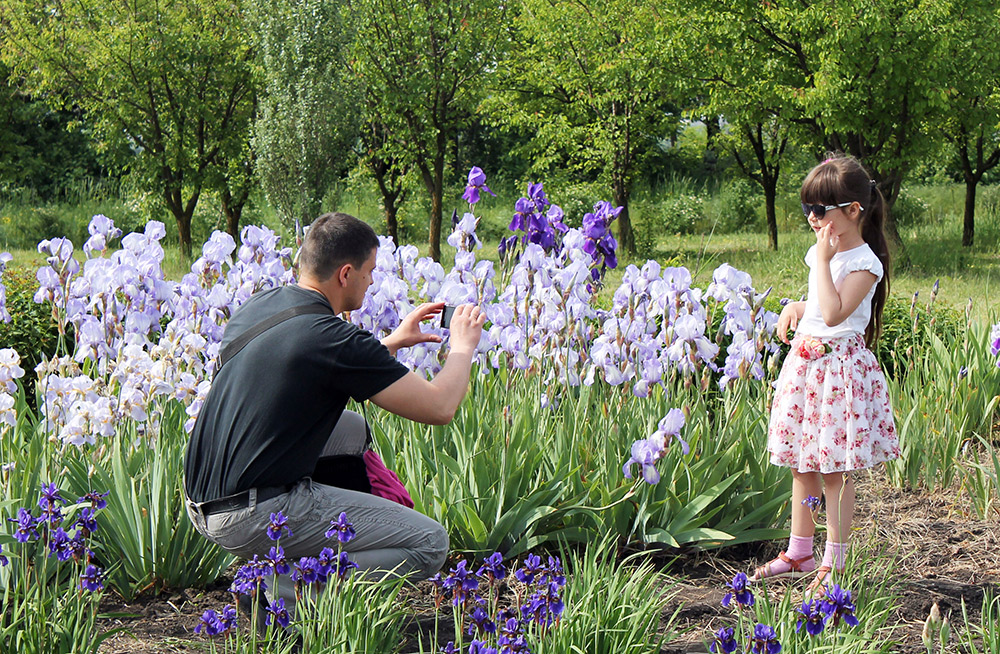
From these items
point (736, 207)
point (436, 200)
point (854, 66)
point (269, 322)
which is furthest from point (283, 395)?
point (736, 207)

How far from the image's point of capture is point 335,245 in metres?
2.52

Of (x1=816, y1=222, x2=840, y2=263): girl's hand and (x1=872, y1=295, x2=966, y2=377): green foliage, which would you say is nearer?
(x1=816, y1=222, x2=840, y2=263): girl's hand

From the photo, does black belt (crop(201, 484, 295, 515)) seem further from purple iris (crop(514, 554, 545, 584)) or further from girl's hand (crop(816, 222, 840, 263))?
girl's hand (crop(816, 222, 840, 263))

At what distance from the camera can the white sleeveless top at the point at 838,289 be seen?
2967mm

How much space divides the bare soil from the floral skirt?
280mm

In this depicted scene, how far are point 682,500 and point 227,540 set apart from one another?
1.60 m

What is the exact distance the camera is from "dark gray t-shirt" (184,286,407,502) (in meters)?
2.37

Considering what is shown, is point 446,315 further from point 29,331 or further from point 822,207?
point 29,331

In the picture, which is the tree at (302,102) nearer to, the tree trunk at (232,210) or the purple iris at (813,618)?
the tree trunk at (232,210)

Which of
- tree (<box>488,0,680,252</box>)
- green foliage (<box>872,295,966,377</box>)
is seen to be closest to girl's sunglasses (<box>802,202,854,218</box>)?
green foliage (<box>872,295,966,377</box>)

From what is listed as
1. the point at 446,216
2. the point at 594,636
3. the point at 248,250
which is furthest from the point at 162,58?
the point at 594,636

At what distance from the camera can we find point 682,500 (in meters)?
3.30

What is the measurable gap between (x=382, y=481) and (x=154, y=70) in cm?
1364

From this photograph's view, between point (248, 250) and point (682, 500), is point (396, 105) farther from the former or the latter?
point (682, 500)
